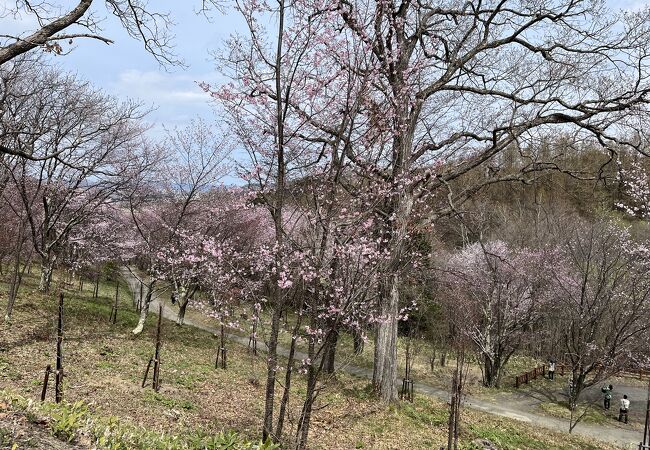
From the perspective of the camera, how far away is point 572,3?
984 centimetres

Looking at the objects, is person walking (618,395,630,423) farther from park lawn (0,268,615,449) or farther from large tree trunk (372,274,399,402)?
large tree trunk (372,274,399,402)

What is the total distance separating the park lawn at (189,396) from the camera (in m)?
7.48

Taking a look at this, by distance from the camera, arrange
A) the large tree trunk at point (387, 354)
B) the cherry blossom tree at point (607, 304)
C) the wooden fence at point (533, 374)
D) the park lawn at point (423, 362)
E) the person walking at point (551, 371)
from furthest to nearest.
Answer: the person walking at point (551, 371), the wooden fence at point (533, 374), the park lawn at point (423, 362), the cherry blossom tree at point (607, 304), the large tree trunk at point (387, 354)

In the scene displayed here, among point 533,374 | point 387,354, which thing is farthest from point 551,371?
point 387,354

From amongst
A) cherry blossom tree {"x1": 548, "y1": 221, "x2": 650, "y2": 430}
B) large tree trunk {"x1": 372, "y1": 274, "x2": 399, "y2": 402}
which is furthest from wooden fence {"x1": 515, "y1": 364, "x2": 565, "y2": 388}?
large tree trunk {"x1": 372, "y1": 274, "x2": 399, "y2": 402}

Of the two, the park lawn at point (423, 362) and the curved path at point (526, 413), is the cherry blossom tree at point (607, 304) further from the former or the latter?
the park lawn at point (423, 362)

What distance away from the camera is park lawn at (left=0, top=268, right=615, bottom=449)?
7.48 meters

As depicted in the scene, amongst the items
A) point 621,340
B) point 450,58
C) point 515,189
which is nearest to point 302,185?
point 450,58

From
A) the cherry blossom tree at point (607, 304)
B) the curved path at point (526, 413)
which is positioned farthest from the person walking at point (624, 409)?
the cherry blossom tree at point (607, 304)

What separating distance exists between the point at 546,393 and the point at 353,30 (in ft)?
63.2

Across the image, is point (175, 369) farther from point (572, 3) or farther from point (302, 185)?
point (572, 3)

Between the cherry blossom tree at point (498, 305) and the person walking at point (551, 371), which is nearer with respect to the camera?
the cherry blossom tree at point (498, 305)

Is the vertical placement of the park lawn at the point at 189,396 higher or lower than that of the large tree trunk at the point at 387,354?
lower

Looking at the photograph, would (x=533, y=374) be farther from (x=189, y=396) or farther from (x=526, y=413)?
(x=189, y=396)
